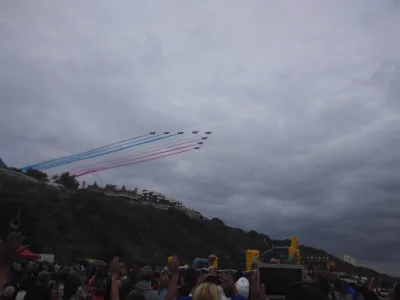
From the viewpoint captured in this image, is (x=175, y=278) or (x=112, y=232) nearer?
(x=175, y=278)

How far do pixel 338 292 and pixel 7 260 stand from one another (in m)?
6.17

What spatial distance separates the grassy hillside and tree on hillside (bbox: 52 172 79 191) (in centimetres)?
1457

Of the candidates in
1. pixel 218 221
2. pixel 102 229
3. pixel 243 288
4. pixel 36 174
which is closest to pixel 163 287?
pixel 243 288

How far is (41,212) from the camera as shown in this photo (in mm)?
69188

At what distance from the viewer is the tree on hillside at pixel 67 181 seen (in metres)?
104

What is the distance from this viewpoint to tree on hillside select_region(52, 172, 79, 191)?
104 meters

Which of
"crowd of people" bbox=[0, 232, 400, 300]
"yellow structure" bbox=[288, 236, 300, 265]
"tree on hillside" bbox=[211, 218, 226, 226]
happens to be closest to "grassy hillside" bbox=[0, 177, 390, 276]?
"tree on hillside" bbox=[211, 218, 226, 226]

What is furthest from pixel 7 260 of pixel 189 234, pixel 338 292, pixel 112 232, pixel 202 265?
pixel 189 234

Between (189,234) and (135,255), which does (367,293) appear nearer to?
(135,255)

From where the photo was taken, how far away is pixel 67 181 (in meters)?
104

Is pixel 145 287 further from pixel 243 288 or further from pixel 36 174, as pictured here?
pixel 36 174

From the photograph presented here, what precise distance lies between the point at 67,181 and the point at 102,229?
30.8m

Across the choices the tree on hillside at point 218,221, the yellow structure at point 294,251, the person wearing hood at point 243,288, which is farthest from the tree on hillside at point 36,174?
the person wearing hood at point 243,288

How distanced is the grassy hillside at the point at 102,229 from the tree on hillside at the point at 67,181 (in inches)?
574
